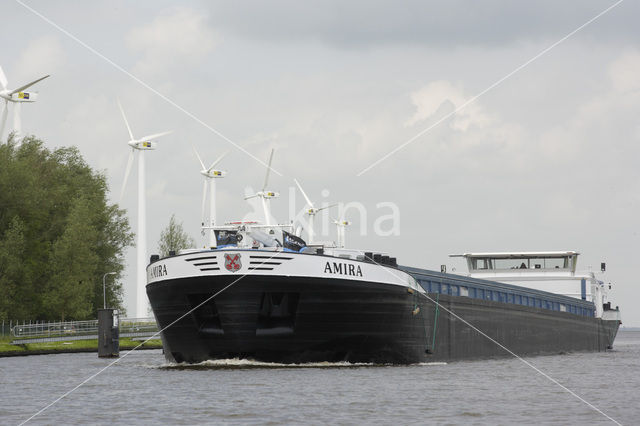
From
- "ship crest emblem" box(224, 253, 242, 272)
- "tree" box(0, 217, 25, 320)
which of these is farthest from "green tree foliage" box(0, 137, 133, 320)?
"ship crest emblem" box(224, 253, 242, 272)

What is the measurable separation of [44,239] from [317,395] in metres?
57.4

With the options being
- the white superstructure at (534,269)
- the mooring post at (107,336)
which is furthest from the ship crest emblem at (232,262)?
the white superstructure at (534,269)

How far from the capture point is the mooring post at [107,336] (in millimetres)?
54000

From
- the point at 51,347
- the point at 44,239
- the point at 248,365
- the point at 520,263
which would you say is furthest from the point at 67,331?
the point at 248,365

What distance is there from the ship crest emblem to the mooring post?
23.1m

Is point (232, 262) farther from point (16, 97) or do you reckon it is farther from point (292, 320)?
point (16, 97)

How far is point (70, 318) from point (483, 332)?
42873 millimetres

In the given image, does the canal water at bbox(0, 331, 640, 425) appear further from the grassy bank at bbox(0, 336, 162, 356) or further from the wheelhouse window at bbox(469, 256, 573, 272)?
the wheelhouse window at bbox(469, 256, 573, 272)

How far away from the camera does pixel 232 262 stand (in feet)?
107

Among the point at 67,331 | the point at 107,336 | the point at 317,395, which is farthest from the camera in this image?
the point at 67,331

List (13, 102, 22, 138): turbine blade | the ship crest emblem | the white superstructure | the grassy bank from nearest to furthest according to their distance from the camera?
1. the ship crest emblem
2. the grassy bank
3. the white superstructure
4. (13, 102, 22, 138): turbine blade

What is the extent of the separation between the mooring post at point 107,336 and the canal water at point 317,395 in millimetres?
15876

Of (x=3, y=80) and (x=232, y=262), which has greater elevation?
(x=3, y=80)

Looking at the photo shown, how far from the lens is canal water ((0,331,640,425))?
21.9 meters
